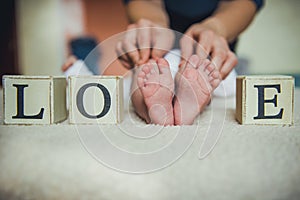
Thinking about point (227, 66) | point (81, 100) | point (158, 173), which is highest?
point (227, 66)

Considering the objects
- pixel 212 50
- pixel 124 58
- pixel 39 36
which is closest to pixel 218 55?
pixel 212 50

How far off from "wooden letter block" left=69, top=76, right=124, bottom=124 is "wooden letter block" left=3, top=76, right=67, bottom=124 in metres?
0.05

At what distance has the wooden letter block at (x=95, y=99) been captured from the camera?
2.49 feet

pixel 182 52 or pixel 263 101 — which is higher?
pixel 182 52

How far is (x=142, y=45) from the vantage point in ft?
3.53

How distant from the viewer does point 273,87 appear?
74cm

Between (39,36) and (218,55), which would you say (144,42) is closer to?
(218,55)

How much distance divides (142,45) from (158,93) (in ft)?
1.23

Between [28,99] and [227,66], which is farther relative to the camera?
[227,66]

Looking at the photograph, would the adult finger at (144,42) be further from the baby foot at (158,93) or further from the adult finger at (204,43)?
the baby foot at (158,93)

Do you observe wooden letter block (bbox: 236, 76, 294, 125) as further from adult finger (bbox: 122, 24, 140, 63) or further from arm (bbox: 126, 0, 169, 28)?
arm (bbox: 126, 0, 169, 28)

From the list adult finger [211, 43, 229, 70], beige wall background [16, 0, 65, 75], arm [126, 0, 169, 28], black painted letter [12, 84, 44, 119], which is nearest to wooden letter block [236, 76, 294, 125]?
adult finger [211, 43, 229, 70]

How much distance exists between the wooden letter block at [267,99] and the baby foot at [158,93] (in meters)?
0.18

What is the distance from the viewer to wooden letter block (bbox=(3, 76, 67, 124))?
758 millimetres
